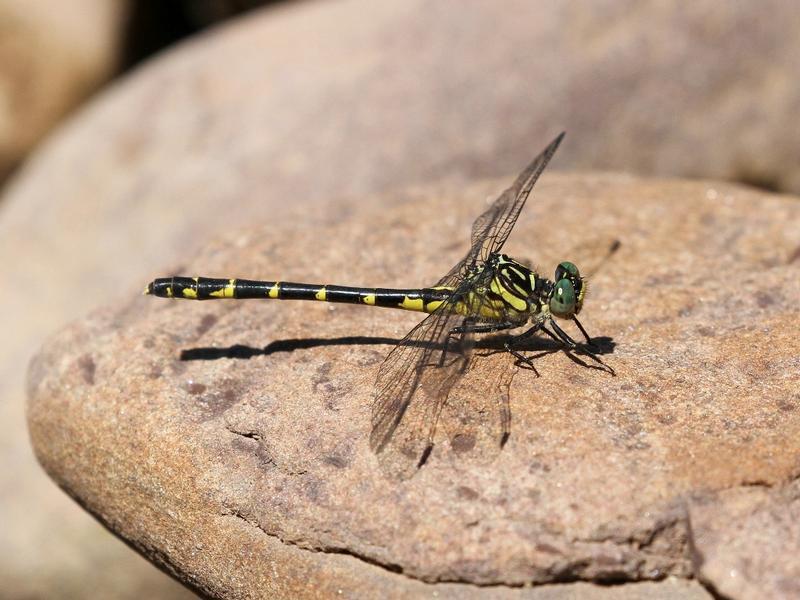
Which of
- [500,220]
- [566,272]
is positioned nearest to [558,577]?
[566,272]

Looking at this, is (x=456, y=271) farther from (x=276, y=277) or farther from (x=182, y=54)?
(x=182, y=54)

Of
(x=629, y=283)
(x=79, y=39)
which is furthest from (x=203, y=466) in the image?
(x=79, y=39)

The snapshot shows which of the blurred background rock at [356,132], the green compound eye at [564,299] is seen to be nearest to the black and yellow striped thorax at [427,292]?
the green compound eye at [564,299]

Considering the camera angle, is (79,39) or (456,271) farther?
(79,39)

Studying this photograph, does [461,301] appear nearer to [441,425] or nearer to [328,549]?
[441,425]

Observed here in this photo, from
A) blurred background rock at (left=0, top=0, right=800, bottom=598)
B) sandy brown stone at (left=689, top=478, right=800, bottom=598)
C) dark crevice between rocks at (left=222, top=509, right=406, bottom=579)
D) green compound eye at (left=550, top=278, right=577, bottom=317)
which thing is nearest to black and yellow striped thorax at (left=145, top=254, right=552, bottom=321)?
green compound eye at (left=550, top=278, right=577, bottom=317)

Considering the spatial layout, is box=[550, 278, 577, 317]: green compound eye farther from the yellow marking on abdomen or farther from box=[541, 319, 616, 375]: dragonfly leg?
the yellow marking on abdomen
